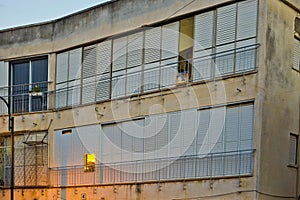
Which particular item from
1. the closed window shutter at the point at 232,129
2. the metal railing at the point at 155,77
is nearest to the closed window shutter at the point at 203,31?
the metal railing at the point at 155,77

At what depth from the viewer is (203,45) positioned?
22.4 meters

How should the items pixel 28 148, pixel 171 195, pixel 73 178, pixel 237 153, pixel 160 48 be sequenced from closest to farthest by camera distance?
pixel 237 153
pixel 171 195
pixel 160 48
pixel 73 178
pixel 28 148

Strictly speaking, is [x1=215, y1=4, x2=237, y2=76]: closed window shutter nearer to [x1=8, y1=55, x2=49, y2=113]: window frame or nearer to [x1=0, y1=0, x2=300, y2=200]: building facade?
[x1=0, y1=0, x2=300, y2=200]: building facade

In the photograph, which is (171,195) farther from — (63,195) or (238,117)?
(63,195)

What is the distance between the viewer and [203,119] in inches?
862

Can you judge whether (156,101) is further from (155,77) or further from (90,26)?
(90,26)

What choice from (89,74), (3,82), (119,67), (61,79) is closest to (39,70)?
(61,79)

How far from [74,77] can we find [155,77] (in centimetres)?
525

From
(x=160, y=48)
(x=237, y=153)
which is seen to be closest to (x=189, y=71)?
(x=160, y=48)

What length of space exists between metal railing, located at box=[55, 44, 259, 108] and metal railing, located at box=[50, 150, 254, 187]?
2.80 m

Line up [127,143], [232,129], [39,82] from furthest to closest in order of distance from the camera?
1. [39,82]
2. [127,143]
3. [232,129]

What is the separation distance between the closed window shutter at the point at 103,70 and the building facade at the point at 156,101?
0.15ft

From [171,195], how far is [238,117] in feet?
12.6

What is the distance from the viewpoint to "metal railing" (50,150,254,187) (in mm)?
20656
